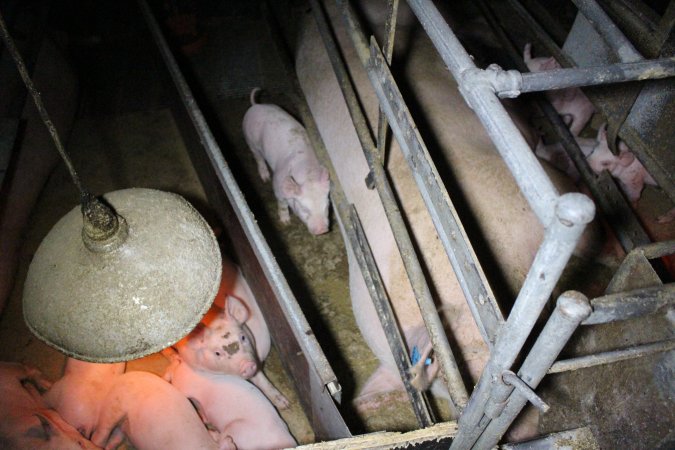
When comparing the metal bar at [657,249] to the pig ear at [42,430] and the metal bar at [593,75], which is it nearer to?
the metal bar at [593,75]

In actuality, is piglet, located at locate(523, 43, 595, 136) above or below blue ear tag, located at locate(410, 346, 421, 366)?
above

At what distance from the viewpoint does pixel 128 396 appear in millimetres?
2818

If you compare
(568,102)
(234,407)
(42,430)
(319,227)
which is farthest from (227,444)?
(568,102)

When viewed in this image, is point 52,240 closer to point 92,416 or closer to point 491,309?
point 491,309

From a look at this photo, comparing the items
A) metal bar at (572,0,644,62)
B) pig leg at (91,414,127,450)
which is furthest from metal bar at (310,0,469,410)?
pig leg at (91,414,127,450)

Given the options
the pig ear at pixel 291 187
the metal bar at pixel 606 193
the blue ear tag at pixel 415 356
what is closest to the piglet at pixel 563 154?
the metal bar at pixel 606 193

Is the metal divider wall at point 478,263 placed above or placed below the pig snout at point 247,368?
above

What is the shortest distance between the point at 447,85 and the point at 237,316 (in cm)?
240

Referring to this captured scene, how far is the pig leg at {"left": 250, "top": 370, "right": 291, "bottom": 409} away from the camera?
3096mm

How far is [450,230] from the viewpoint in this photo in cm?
126

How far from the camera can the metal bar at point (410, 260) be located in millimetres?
1778

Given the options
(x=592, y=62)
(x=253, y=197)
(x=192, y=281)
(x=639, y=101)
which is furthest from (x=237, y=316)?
(x=592, y=62)

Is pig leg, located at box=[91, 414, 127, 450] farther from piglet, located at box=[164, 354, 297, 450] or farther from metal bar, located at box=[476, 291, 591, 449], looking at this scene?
metal bar, located at box=[476, 291, 591, 449]

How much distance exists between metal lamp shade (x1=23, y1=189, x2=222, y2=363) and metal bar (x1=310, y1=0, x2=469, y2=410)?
104cm
